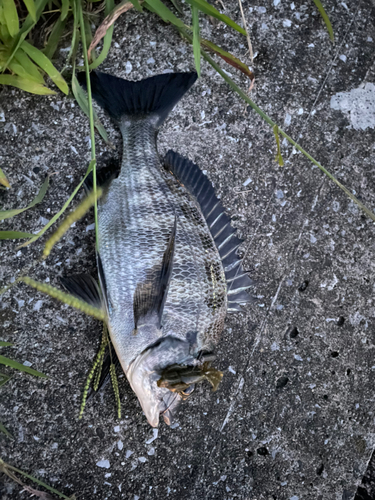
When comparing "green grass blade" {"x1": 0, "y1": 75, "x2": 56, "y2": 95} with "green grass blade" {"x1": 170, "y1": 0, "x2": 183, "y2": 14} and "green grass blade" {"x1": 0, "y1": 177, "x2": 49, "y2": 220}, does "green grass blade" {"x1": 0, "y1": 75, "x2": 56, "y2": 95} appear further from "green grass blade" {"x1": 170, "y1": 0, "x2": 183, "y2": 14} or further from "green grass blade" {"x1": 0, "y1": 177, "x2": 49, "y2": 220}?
"green grass blade" {"x1": 170, "y1": 0, "x2": 183, "y2": 14}

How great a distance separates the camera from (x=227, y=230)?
193 centimetres

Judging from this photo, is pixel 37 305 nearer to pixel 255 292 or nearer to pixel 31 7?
pixel 255 292

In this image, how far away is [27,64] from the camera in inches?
70.6

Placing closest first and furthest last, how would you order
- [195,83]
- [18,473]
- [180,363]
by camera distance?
[180,363], [18,473], [195,83]

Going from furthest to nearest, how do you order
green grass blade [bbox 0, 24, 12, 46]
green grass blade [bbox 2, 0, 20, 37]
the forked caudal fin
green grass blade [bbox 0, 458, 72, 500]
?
the forked caudal fin → green grass blade [bbox 0, 458, 72, 500] → green grass blade [bbox 0, 24, 12, 46] → green grass blade [bbox 2, 0, 20, 37]

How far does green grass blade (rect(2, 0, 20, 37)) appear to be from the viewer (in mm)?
1612

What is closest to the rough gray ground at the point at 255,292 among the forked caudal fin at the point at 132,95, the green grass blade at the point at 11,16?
the forked caudal fin at the point at 132,95

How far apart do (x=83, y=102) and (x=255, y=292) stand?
1159 millimetres

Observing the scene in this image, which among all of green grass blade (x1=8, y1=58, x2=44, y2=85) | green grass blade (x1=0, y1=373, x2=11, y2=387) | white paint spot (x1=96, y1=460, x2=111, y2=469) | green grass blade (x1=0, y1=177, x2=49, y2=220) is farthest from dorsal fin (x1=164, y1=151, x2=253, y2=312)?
green grass blade (x1=0, y1=373, x2=11, y2=387)

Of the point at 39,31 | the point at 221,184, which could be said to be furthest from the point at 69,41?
the point at 221,184

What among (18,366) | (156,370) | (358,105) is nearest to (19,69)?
(18,366)

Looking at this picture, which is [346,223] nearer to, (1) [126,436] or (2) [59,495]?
(1) [126,436]

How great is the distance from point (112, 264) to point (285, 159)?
1.01 meters

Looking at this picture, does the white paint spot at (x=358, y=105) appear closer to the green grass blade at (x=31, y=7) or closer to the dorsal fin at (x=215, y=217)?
the dorsal fin at (x=215, y=217)
